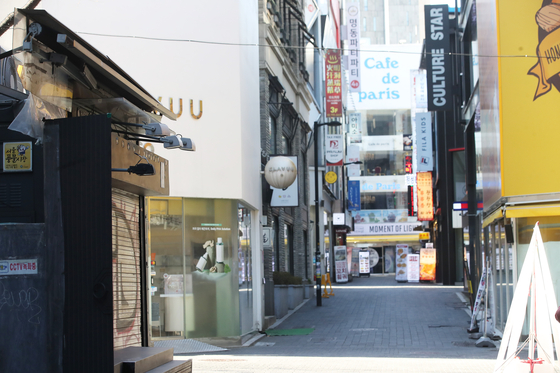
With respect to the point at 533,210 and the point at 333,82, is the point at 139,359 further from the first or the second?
the point at 333,82

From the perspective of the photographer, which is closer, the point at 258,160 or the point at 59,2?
the point at 59,2

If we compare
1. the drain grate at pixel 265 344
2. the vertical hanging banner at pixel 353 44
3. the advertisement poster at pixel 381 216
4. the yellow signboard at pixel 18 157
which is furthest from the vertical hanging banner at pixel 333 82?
the advertisement poster at pixel 381 216

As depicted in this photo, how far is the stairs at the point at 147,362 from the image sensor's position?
6664 millimetres

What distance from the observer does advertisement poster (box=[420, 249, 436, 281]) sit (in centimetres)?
4028

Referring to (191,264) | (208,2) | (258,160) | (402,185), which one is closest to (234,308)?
(191,264)

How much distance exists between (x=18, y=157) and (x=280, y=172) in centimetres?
1280

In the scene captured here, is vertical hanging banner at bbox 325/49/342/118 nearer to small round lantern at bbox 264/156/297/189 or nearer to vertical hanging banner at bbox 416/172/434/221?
vertical hanging banner at bbox 416/172/434/221

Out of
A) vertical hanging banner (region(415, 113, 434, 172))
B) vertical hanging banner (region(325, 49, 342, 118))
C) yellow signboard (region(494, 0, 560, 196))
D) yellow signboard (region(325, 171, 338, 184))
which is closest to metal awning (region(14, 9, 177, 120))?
yellow signboard (region(494, 0, 560, 196))

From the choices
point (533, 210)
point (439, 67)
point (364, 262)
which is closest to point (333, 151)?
point (439, 67)

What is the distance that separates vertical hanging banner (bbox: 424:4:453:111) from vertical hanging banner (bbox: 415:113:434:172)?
17.2 meters

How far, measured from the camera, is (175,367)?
748 cm

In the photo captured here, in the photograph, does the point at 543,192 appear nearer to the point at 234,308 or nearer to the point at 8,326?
the point at 234,308

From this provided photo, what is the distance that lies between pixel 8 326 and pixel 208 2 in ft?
39.0

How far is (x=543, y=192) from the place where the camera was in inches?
520
